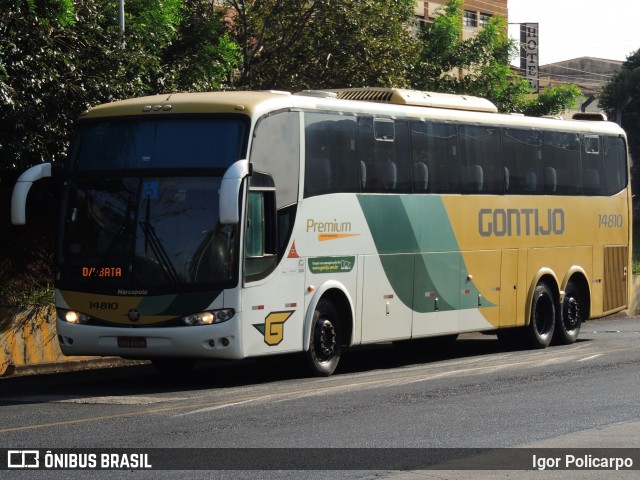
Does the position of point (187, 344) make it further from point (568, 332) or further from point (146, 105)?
point (568, 332)

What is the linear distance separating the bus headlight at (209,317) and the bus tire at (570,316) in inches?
346

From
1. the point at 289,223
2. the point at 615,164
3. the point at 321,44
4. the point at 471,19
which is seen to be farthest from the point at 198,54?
the point at 471,19

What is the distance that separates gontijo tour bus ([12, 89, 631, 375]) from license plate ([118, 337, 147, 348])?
1 centimetres

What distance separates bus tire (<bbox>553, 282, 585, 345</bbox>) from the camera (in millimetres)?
22203

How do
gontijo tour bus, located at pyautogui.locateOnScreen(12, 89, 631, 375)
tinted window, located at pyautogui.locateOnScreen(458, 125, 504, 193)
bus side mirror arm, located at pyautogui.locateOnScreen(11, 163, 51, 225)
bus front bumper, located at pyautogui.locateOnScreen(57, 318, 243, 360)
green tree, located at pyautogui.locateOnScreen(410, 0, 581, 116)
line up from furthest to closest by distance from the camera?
1. green tree, located at pyautogui.locateOnScreen(410, 0, 581, 116)
2. tinted window, located at pyautogui.locateOnScreen(458, 125, 504, 193)
3. bus side mirror arm, located at pyautogui.locateOnScreen(11, 163, 51, 225)
4. gontijo tour bus, located at pyautogui.locateOnScreen(12, 89, 631, 375)
5. bus front bumper, located at pyautogui.locateOnScreen(57, 318, 243, 360)

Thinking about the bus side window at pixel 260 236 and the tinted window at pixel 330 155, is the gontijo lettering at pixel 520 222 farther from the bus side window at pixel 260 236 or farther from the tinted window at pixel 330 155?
the bus side window at pixel 260 236

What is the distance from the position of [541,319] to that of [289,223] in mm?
7452

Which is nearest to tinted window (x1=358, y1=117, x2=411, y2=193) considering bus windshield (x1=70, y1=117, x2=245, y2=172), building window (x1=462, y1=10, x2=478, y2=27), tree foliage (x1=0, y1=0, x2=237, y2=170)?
bus windshield (x1=70, y1=117, x2=245, y2=172)

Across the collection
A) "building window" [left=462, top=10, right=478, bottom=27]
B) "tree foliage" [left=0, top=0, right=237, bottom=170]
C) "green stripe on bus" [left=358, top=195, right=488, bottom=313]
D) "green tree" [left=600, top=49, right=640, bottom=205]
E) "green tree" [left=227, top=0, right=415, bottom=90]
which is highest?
"building window" [left=462, top=10, right=478, bottom=27]

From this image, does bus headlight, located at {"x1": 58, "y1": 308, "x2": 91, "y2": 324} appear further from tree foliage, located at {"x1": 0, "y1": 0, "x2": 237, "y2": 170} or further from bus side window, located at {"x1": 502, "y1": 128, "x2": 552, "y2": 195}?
bus side window, located at {"x1": 502, "y1": 128, "x2": 552, "y2": 195}

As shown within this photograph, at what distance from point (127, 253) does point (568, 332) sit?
983 centimetres

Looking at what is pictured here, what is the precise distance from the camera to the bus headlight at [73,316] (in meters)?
15.3

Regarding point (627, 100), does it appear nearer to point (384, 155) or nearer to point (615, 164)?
point (615, 164)

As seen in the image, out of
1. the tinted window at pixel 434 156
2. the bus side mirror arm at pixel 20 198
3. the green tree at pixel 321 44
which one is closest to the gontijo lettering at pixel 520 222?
the tinted window at pixel 434 156
